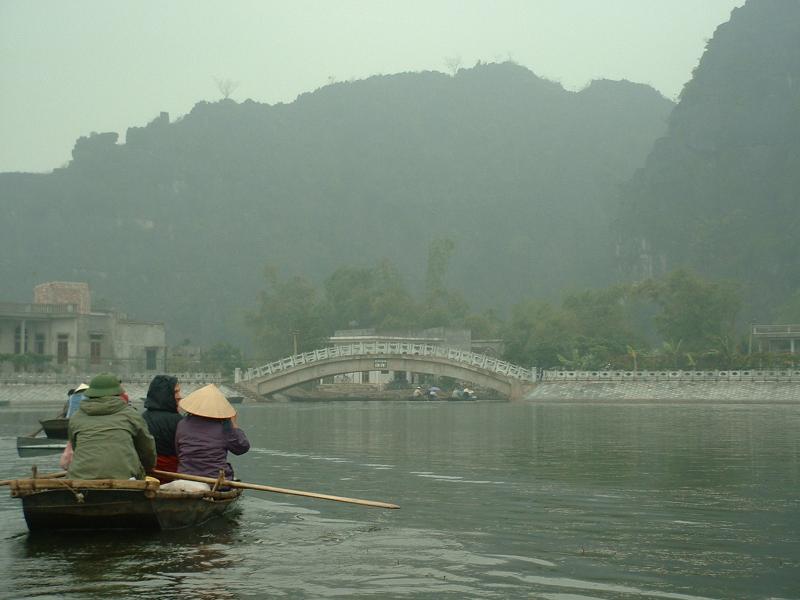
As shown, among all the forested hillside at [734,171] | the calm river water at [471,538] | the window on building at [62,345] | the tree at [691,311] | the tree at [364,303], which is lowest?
the calm river water at [471,538]

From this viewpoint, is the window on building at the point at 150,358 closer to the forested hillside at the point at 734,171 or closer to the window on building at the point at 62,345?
the window on building at the point at 62,345

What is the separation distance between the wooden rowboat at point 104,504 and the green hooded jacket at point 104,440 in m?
0.17

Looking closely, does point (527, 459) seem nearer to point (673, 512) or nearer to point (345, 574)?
point (673, 512)

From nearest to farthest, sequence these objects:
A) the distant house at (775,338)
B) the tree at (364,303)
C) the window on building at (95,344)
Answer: the window on building at (95,344)
the distant house at (775,338)
the tree at (364,303)

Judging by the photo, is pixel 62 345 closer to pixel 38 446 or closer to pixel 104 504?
pixel 38 446

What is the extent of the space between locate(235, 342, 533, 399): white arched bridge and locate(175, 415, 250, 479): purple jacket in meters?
45.1

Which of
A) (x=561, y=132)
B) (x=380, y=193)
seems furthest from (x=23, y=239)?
(x=561, y=132)

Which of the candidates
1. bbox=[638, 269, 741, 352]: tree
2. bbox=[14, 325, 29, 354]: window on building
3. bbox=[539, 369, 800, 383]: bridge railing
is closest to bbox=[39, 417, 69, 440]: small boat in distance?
Result: bbox=[539, 369, 800, 383]: bridge railing

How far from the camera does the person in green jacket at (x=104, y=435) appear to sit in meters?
9.47

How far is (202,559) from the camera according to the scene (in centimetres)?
892

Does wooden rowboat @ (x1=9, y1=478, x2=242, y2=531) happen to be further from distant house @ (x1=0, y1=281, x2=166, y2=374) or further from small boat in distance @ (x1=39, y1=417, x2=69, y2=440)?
distant house @ (x1=0, y1=281, x2=166, y2=374)

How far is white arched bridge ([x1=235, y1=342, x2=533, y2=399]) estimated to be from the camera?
5606cm

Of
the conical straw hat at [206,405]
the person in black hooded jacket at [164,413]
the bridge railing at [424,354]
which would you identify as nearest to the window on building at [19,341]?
the bridge railing at [424,354]

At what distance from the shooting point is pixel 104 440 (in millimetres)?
9523
